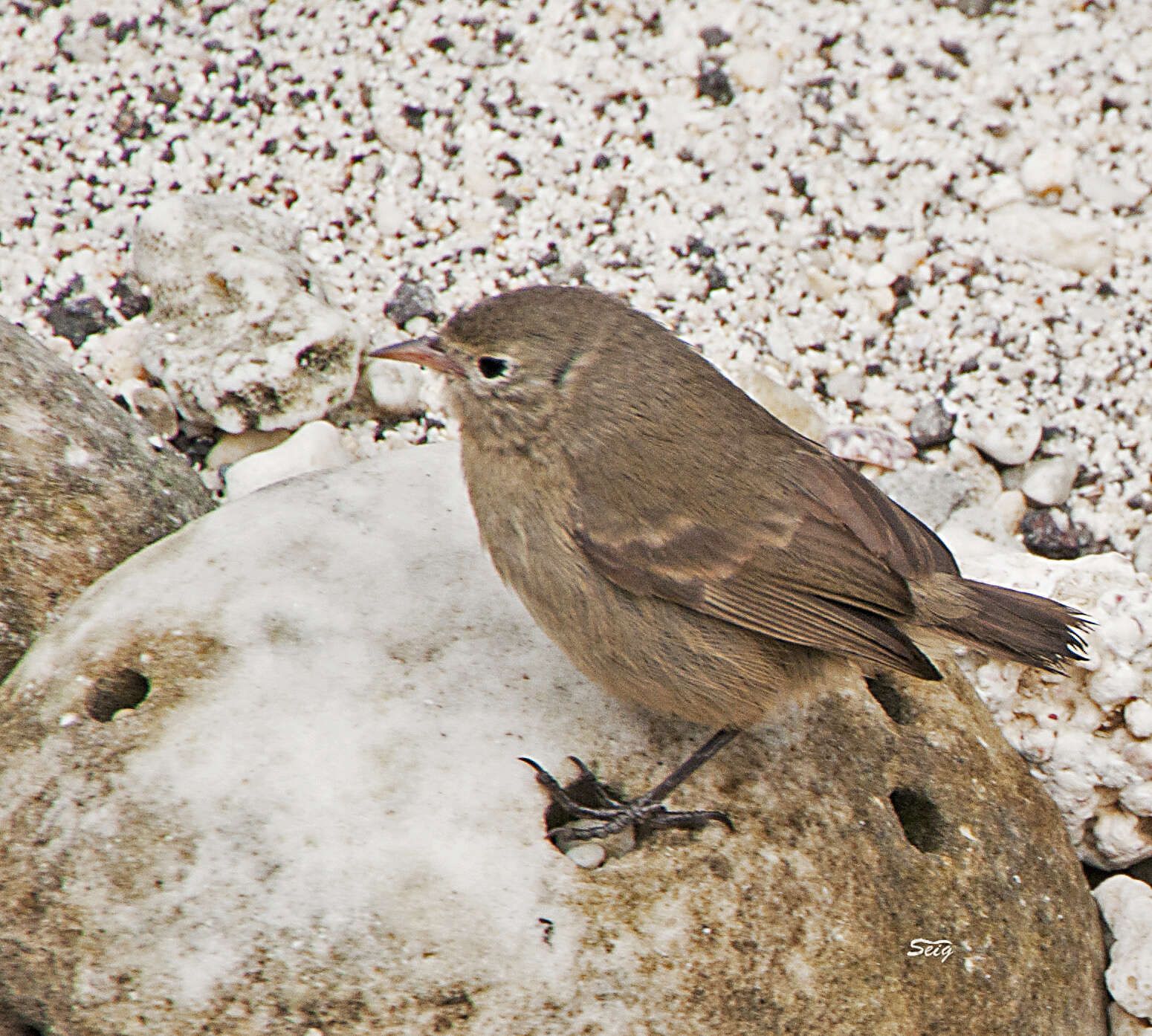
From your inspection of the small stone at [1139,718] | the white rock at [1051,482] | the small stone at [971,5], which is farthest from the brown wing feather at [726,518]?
the small stone at [971,5]

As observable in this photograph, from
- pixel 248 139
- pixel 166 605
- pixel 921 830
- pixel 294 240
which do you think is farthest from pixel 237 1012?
pixel 248 139

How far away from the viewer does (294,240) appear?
199 inches

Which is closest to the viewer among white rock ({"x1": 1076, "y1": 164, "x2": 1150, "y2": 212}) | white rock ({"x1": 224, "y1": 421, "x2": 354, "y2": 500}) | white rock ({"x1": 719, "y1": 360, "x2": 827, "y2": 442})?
white rock ({"x1": 224, "y1": 421, "x2": 354, "y2": 500})

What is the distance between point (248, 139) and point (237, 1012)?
366cm

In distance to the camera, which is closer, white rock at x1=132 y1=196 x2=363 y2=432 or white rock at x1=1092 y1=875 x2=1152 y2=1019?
white rock at x1=1092 y1=875 x2=1152 y2=1019

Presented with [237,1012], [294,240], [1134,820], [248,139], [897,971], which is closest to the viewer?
[237,1012]

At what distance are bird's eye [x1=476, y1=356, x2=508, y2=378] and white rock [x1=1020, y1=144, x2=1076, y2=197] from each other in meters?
2.94

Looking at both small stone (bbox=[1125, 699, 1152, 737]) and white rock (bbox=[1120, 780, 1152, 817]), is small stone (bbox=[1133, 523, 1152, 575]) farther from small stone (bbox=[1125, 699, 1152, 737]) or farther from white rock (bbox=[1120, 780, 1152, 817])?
white rock (bbox=[1120, 780, 1152, 817])

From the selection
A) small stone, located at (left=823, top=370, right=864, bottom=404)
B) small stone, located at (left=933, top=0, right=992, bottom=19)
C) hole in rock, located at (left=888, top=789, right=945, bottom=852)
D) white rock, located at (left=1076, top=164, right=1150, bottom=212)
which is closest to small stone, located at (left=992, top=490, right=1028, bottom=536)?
small stone, located at (left=823, top=370, right=864, bottom=404)

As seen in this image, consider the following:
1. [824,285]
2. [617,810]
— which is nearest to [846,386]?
[824,285]

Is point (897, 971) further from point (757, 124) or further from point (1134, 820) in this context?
point (757, 124)

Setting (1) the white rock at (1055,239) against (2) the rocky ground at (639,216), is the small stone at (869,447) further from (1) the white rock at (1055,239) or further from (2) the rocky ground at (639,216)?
(1) the white rock at (1055,239)

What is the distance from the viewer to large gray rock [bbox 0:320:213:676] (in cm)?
362

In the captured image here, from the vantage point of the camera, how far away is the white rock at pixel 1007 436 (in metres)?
4.99
